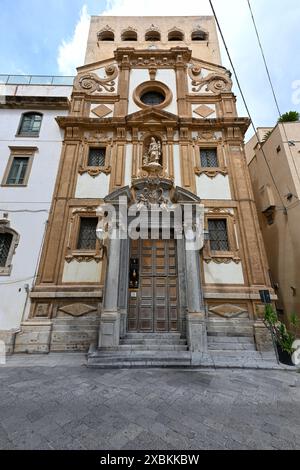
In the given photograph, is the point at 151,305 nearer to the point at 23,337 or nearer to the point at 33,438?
the point at 23,337

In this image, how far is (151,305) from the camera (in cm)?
760

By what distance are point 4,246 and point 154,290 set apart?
609 cm

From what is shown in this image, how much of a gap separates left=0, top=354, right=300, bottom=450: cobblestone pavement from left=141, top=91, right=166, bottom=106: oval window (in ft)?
39.2

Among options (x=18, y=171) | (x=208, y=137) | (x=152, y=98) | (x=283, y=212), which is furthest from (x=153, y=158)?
(x=283, y=212)

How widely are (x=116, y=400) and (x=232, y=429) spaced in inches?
73.4

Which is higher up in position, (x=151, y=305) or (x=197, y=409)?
(x=151, y=305)

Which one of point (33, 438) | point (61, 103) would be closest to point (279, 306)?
point (33, 438)

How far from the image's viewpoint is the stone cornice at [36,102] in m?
10.9

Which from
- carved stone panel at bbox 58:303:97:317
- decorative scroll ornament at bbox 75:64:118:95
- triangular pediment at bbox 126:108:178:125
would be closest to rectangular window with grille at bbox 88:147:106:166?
triangular pediment at bbox 126:108:178:125

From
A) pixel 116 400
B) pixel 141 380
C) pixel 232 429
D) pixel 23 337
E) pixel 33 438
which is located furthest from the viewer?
pixel 23 337

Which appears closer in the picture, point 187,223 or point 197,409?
point 197,409

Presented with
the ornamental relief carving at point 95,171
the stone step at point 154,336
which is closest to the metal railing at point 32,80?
the ornamental relief carving at point 95,171

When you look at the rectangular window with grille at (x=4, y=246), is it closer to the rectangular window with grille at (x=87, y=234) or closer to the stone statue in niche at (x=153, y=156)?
the rectangular window with grille at (x=87, y=234)

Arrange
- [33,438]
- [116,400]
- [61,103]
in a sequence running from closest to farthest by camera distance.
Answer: [33,438]
[116,400]
[61,103]
